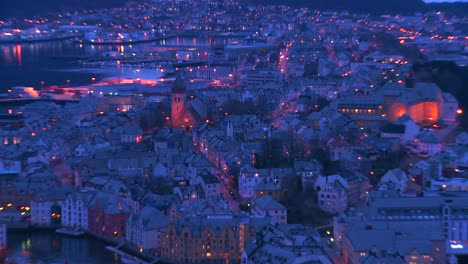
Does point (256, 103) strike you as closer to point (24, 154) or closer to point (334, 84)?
point (334, 84)

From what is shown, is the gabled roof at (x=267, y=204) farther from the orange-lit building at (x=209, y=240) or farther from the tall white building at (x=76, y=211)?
the tall white building at (x=76, y=211)

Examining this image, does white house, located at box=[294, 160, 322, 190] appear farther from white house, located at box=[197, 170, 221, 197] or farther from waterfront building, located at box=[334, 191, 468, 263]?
waterfront building, located at box=[334, 191, 468, 263]

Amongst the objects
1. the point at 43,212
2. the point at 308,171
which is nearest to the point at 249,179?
the point at 308,171

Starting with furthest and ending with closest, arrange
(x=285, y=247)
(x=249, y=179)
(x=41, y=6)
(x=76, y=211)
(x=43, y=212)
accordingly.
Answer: (x=41, y=6)
(x=249, y=179)
(x=43, y=212)
(x=76, y=211)
(x=285, y=247)

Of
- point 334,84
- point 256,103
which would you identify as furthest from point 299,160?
point 334,84

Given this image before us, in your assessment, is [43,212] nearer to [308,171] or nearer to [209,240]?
[209,240]

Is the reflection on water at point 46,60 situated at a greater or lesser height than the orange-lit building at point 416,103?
greater

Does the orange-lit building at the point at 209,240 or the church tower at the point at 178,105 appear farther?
the church tower at the point at 178,105

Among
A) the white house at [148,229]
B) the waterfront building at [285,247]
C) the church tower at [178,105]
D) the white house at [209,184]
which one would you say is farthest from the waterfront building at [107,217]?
the church tower at [178,105]
